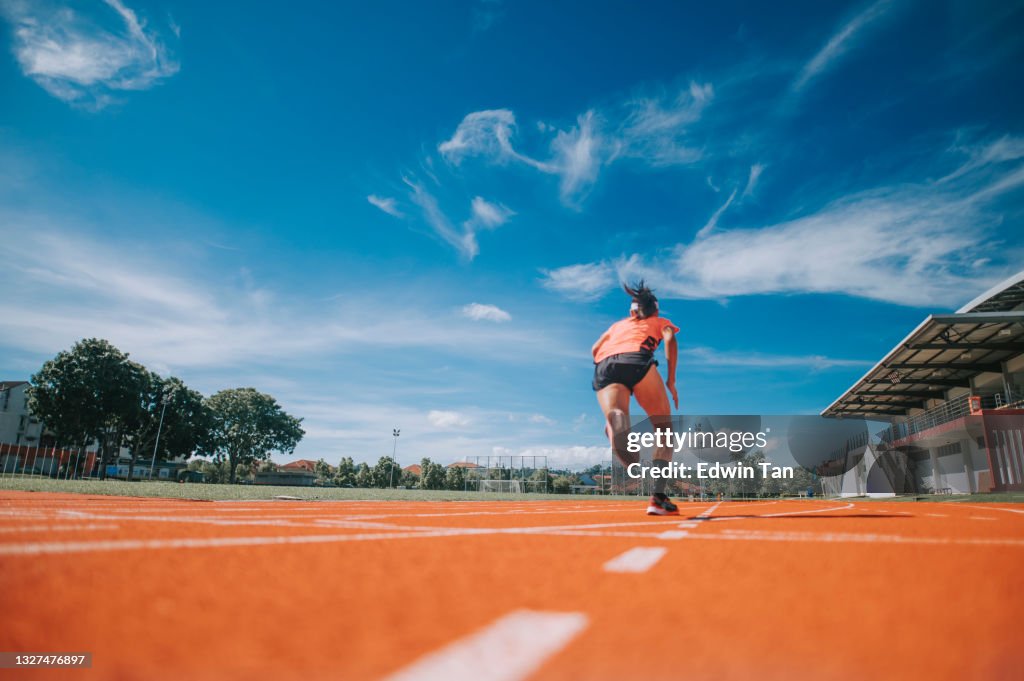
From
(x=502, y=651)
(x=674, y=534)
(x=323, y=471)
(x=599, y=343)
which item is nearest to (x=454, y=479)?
(x=323, y=471)

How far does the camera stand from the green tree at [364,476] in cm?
8656

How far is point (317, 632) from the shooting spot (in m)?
0.84

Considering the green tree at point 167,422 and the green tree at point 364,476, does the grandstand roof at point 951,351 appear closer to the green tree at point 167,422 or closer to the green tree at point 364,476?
the green tree at point 167,422

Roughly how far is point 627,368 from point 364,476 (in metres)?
89.6

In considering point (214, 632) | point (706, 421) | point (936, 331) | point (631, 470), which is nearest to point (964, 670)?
point (214, 632)

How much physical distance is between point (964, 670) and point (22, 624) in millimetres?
1470

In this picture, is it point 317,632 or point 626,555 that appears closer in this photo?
point 317,632

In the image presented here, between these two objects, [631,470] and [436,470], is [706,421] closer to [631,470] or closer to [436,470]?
[631,470]

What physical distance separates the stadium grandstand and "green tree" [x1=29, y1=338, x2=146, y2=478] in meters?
53.0

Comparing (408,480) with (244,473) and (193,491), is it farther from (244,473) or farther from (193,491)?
(193,491)

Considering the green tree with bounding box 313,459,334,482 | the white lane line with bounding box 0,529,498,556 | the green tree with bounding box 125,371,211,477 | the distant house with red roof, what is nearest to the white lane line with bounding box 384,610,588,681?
the white lane line with bounding box 0,529,498,556

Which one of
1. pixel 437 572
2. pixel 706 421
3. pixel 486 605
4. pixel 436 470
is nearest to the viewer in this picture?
pixel 486 605

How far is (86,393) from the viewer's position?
130ft

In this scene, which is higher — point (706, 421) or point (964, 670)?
point (706, 421)
